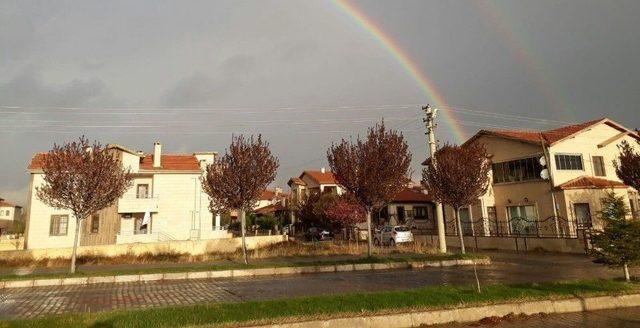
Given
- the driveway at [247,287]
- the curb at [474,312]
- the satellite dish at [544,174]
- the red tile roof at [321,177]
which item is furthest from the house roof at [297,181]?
the curb at [474,312]

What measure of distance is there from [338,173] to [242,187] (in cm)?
494

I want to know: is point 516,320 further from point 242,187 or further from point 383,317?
point 242,187

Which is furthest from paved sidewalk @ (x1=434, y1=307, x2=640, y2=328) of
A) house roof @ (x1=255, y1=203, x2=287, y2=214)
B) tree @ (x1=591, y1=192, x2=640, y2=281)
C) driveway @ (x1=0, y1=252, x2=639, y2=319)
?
house roof @ (x1=255, y1=203, x2=287, y2=214)

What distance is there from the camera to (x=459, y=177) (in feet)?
75.7

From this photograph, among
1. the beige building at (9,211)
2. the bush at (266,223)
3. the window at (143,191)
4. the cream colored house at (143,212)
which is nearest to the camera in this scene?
the cream colored house at (143,212)

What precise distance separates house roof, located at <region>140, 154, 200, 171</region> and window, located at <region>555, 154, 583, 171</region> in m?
31.8

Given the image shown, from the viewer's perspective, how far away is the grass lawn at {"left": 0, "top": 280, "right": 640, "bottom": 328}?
27.3ft

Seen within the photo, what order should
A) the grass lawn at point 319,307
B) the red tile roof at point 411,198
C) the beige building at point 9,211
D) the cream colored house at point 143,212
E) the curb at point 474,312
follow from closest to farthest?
the grass lawn at point 319,307, the curb at point 474,312, the cream colored house at point 143,212, the red tile roof at point 411,198, the beige building at point 9,211

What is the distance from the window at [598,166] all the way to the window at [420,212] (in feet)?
66.4

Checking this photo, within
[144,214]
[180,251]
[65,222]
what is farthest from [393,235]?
[65,222]

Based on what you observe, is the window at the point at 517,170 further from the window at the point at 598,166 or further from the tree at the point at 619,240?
the tree at the point at 619,240

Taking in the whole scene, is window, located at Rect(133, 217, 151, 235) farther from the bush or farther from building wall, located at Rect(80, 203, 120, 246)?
the bush

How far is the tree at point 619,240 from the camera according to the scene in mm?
11867

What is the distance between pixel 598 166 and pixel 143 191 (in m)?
39.9
